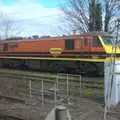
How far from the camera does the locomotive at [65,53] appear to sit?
24078 mm

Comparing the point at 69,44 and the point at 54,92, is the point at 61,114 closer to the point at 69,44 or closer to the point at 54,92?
the point at 54,92

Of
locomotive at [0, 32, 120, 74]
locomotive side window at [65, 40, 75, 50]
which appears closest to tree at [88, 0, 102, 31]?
locomotive at [0, 32, 120, 74]

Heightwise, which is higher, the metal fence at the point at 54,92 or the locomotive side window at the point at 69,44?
the locomotive side window at the point at 69,44

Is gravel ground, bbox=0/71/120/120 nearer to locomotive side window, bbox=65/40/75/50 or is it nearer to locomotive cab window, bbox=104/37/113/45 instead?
locomotive cab window, bbox=104/37/113/45

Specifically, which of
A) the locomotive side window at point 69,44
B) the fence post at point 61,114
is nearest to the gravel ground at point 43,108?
the fence post at point 61,114

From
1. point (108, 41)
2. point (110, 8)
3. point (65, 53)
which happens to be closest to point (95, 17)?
point (110, 8)

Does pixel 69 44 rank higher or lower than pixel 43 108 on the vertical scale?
higher

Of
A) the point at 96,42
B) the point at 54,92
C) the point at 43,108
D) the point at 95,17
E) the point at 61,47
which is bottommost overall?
the point at 43,108

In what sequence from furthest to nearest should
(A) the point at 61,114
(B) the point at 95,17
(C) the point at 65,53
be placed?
(B) the point at 95,17
(C) the point at 65,53
(A) the point at 61,114

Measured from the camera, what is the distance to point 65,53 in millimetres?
25953

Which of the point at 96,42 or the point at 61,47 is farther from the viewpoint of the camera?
the point at 61,47

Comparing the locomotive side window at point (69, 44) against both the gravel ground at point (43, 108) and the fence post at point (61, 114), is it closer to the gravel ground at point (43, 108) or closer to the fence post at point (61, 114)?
the gravel ground at point (43, 108)

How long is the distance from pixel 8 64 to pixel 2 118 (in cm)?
2246

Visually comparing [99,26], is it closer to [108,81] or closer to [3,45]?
[3,45]
